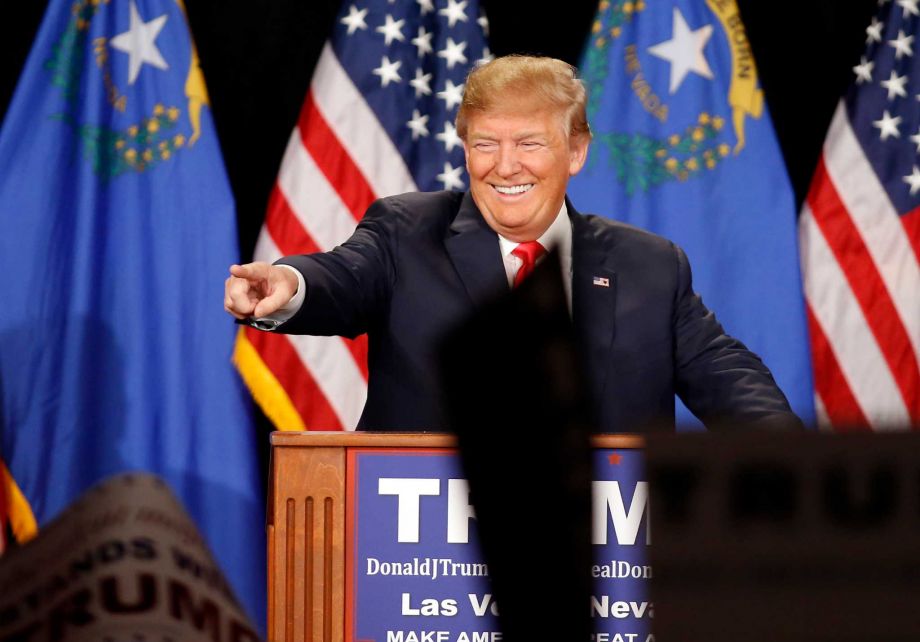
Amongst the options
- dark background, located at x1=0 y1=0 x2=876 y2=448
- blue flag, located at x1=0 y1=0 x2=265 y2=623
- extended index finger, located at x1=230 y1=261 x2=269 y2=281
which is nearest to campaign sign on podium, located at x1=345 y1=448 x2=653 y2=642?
extended index finger, located at x1=230 y1=261 x2=269 y2=281

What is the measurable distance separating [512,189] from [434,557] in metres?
0.95

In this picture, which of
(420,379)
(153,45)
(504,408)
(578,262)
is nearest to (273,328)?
(420,379)

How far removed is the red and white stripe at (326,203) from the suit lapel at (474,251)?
1.28 m

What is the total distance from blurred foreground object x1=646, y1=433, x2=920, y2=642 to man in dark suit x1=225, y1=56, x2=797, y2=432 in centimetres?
128

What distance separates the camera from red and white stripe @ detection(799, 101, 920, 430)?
334 cm

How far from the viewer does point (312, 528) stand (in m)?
1.15

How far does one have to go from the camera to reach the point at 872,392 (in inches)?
131

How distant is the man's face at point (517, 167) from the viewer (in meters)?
1.94

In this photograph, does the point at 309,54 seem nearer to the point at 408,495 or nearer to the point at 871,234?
the point at 871,234

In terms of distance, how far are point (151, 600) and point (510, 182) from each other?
160 cm

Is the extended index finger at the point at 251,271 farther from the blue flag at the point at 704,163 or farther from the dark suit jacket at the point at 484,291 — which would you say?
the blue flag at the point at 704,163

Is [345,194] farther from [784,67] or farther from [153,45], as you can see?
[784,67]

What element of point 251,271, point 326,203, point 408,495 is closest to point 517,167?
point 251,271

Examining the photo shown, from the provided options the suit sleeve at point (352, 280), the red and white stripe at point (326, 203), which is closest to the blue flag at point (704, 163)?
the red and white stripe at point (326, 203)
